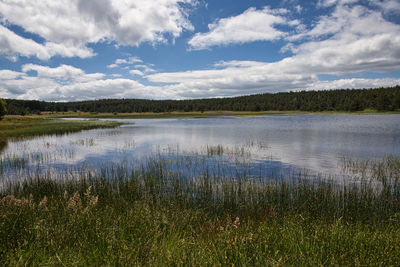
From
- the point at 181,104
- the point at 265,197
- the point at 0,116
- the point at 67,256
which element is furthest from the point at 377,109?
the point at 0,116

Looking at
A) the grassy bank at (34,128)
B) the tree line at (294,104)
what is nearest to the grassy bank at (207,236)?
the grassy bank at (34,128)

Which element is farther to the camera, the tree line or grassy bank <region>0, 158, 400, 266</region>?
the tree line

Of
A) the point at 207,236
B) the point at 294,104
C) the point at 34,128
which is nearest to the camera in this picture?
the point at 207,236

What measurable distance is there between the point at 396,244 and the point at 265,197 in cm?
505

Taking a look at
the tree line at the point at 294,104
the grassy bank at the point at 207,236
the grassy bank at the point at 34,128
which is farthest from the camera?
the tree line at the point at 294,104

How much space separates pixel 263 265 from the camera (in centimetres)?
380

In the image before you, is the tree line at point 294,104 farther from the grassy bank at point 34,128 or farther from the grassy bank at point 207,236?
the grassy bank at point 207,236

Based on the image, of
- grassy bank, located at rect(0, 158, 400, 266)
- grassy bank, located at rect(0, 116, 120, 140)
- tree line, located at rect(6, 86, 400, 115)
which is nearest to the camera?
grassy bank, located at rect(0, 158, 400, 266)

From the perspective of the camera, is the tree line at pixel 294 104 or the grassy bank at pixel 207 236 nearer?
the grassy bank at pixel 207 236

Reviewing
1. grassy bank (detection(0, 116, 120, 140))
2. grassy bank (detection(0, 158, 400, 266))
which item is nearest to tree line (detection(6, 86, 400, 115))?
grassy bank (detection(0, 116, 120, 140))

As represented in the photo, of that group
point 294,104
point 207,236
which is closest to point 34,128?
point 207,236

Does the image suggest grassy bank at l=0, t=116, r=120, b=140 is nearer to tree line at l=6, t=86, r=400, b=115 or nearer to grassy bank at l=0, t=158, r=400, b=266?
grassy bank at l=0, t=158, r=400, b=266

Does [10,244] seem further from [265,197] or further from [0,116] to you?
[0,116]

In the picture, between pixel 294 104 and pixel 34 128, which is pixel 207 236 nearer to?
pixel 34 128
